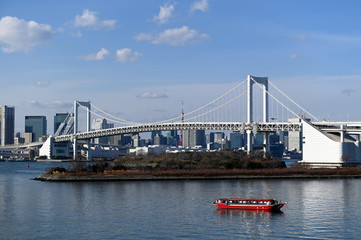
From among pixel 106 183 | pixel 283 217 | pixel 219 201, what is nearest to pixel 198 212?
pixel 219 201

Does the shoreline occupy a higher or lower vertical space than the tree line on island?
lower

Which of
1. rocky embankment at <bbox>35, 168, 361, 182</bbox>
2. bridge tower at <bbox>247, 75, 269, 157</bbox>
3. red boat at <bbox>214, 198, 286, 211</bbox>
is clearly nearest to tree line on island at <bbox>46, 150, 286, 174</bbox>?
rocky embankment at <bbox>35, 168, 361, 182</bbox>

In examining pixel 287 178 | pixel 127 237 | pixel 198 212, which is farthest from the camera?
pixel 287 178

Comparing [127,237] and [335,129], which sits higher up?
[335,129]

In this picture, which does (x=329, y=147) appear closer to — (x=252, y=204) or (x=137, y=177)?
(x=137, y=177)

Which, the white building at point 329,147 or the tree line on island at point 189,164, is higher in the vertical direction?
the white building at point 329,147

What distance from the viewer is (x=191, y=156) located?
55.8 metres

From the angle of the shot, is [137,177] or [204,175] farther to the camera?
[204,175]

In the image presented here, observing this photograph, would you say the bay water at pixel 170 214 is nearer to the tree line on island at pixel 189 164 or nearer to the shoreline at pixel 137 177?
the shoreline at pixel 137 177

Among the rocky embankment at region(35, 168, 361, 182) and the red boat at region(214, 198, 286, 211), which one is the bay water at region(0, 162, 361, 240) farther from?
the rocky embankment at region(35, 168, 361, 182)

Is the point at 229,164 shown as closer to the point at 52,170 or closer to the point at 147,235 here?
the point at 52,170

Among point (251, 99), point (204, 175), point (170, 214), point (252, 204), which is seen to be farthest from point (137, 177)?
point (251, 99)

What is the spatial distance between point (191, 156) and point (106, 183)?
17.7 m

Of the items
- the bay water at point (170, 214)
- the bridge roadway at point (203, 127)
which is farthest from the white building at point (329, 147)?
the bay water at point (170, 214)
